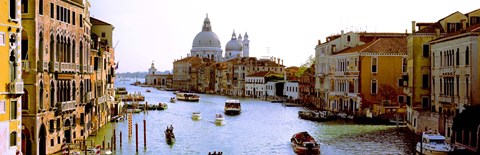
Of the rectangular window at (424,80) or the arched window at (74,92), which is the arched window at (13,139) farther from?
the rectangular window at (424,80)

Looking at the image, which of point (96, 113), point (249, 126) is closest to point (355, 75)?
point (249, 126)

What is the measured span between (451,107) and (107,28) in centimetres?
1508

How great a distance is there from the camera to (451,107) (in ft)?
59.2

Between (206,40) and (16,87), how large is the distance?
296 feet

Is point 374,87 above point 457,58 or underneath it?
underneath

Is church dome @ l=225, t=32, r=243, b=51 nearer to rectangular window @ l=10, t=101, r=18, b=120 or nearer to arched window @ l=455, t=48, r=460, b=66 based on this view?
arched window @ l=455, t=48, r=460, b=66

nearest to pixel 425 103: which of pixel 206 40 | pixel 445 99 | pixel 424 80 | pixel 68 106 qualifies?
pixel 424 80

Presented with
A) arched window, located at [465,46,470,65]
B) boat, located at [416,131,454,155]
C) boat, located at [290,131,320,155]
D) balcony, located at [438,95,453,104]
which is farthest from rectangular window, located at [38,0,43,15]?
balcony, located at [438,95,453,104]

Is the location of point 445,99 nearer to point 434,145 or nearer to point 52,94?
point 434,145

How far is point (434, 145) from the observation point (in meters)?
15.6

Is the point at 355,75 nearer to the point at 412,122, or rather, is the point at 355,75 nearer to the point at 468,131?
the point at 412,122

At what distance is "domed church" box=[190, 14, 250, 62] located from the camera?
100625 mm

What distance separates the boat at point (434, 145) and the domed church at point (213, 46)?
8379 centimetres

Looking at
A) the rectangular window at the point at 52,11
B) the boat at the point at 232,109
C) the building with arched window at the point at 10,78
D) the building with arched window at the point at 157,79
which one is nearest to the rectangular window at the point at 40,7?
the rectangular window at the point at 52,11
